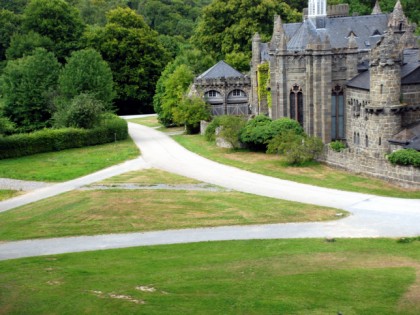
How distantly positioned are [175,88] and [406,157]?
1326 inches

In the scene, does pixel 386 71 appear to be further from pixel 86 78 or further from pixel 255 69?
pixel 86 78

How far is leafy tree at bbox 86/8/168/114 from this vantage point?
85.0 metres

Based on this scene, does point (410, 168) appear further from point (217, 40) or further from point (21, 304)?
point (217, 40)

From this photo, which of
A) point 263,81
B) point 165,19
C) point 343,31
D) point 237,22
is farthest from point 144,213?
point 165,19

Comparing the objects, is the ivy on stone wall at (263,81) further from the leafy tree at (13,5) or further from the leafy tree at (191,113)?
the leafy tree at (13,5)

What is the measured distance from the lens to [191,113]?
63625mm

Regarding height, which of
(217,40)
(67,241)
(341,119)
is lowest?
(67,241)

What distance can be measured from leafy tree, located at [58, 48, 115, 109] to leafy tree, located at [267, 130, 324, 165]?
24544 millimetres

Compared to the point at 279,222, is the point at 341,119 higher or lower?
higher

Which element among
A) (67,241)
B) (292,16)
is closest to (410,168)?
(67,241)

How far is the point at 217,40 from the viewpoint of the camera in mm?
82750

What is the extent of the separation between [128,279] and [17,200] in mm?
19178

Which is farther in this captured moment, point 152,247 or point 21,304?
point 152,247

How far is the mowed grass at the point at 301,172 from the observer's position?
3796 cm
